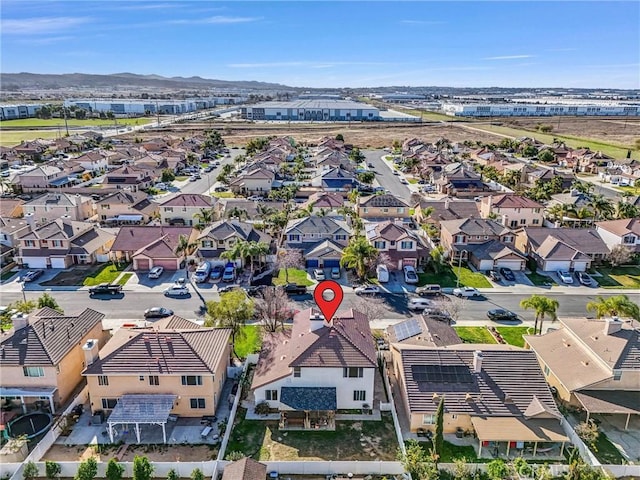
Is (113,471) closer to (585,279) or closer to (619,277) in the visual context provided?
(585,279)

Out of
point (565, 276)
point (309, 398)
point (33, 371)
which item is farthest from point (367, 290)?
point (33, 371)

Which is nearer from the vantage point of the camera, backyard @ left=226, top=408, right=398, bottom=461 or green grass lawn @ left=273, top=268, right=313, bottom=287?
backyard @ left=226, top=408, right=398, bottom=461

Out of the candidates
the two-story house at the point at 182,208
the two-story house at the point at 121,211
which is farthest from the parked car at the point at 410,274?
the two-story house at the point at 121,211

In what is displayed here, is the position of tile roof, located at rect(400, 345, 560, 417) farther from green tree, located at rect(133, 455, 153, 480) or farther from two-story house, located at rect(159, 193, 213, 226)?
two-story house, located at rect(159, 193, 213, 226)

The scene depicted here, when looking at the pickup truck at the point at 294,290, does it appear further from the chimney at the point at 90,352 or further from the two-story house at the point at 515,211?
the two-story house at the point at 515,211

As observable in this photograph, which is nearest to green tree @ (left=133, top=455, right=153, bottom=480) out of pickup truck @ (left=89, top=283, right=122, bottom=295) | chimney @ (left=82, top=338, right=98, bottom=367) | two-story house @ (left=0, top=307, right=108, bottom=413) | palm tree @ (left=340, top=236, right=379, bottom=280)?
chimney @ (left=82, top=338, right=98, bottom=367)

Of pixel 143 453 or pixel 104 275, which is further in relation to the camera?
pixel 104 275
